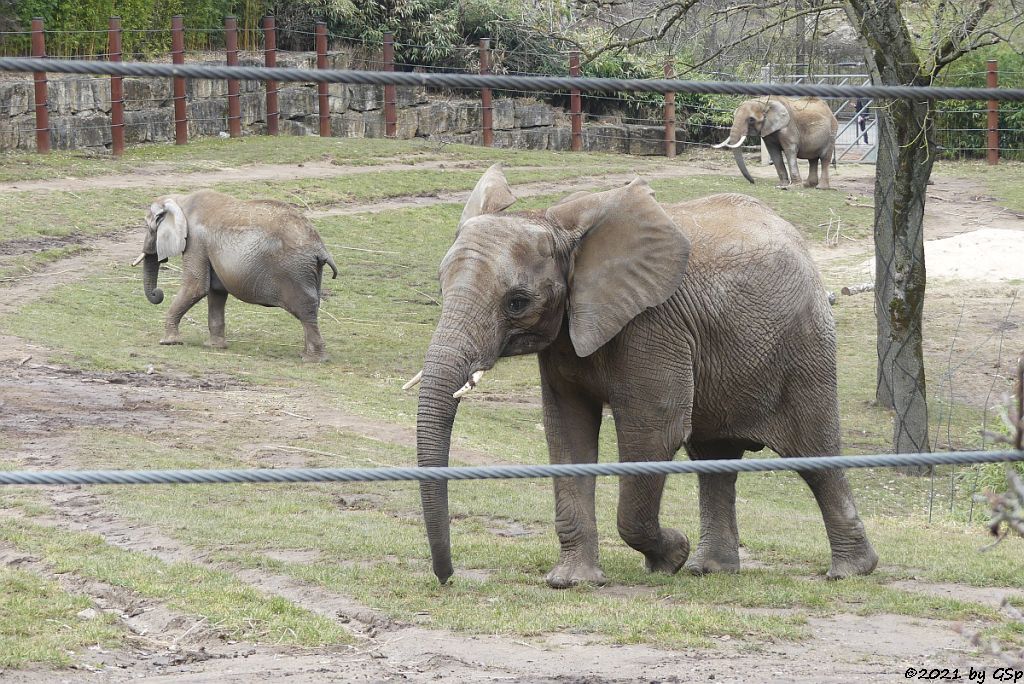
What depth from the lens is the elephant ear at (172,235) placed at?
1489cm

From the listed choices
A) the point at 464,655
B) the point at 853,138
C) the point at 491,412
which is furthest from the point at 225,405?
the point at 853,138

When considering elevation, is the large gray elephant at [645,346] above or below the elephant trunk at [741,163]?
above

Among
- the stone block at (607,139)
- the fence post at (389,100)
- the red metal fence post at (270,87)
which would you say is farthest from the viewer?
the stone block at (607,139)

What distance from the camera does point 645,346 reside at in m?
6.99

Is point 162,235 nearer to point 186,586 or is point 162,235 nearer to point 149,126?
point 186,586

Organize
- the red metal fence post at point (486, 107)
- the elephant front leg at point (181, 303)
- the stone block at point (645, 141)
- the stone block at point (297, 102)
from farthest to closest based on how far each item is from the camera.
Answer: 1. the stone block at point (645, 141)
2. the red metal fence post at point (486, 107)
3. the stone block at point (297, 102)
4. the elephant front leg at point (181, 303)

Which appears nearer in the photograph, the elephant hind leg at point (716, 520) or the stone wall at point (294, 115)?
the elephant hind leg at point (716, 520)

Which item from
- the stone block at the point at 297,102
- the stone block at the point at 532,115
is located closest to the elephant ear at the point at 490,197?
the stone block at the point at 297,102

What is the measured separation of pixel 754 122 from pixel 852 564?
22.1 meters

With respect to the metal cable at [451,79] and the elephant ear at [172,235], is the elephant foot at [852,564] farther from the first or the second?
the elephant ear at [172,235]

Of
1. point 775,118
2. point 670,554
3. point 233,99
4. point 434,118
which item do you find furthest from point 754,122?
point 670,554

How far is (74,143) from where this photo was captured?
85.7 feet

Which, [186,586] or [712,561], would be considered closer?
[186,586]

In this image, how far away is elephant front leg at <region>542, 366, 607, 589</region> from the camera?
7.15 meters
